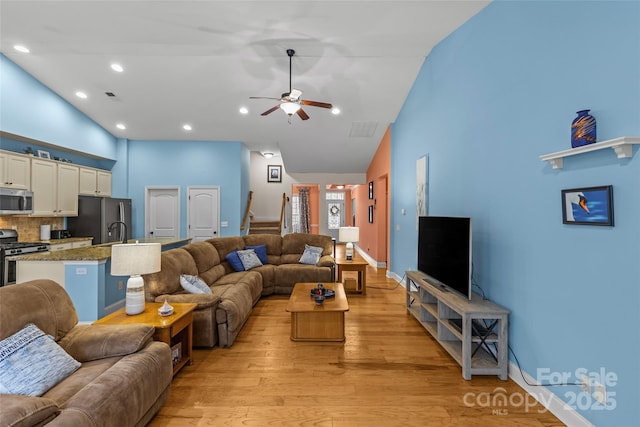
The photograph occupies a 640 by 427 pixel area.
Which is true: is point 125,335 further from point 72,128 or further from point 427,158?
point 72,128

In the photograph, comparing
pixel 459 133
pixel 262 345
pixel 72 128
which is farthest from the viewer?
pixel 72 128

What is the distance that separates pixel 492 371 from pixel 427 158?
2917 mm

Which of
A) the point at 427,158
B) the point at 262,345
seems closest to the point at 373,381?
the point at 262,345

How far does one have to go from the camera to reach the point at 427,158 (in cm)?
445

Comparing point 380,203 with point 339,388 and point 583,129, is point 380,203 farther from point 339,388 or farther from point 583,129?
point 583,129

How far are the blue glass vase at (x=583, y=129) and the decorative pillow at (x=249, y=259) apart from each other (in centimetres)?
435

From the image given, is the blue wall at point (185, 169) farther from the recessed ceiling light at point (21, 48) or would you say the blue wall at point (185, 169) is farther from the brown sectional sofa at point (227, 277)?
the recessed ceiling light at point (21, 48)

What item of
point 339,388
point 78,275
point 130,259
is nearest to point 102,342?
point 130,259

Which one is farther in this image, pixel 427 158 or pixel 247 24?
pixel 427 158

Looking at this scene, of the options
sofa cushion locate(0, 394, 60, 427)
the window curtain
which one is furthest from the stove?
the window curtain

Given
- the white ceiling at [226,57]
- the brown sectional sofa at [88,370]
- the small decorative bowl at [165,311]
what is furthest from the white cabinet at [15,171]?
the small decorative bowl at [165,311]

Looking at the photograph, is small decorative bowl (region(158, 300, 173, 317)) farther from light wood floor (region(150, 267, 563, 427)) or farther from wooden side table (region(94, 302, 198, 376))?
light wood floor (region(150, 267, 563, 427))

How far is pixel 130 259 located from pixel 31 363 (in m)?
0.96

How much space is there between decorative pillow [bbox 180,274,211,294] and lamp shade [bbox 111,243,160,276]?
0.92m
